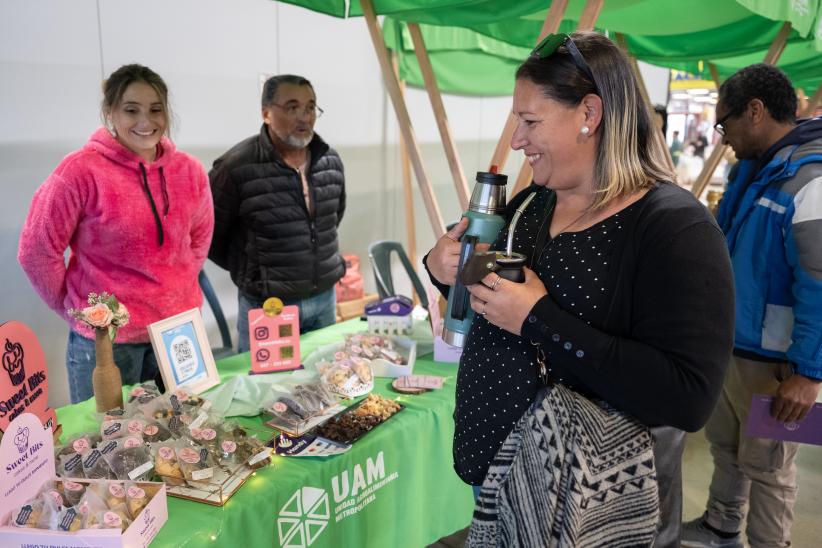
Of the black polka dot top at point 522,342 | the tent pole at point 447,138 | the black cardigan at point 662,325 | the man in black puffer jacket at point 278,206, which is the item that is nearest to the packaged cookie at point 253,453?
the black polka dot top at point 522,342

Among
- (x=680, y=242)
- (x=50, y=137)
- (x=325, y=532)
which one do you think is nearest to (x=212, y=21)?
(x=50, y=137)

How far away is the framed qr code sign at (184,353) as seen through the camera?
5.64 ft

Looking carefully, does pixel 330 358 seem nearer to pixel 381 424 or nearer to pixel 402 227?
pixel 381 424

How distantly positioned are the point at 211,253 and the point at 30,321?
113 centimetres

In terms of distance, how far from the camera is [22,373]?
136cm

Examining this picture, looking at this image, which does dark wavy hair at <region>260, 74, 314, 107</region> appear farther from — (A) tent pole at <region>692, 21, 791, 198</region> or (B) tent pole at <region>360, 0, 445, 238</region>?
(A) tent pole at <region>692, 21, 791, 198</region>

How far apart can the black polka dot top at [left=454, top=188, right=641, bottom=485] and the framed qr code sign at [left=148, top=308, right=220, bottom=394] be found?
0.93 metres

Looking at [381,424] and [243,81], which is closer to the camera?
[381,424]

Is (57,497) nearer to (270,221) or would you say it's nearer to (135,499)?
(135,499)

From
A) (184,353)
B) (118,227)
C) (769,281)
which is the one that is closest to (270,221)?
(118,227)

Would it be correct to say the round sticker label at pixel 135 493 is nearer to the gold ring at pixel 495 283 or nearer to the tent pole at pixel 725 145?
the gold ring at pixel 495 283

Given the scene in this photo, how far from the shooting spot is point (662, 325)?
0.89 meters

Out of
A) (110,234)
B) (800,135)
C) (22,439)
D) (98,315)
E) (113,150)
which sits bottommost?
(22,439)

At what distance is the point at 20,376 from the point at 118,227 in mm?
760
